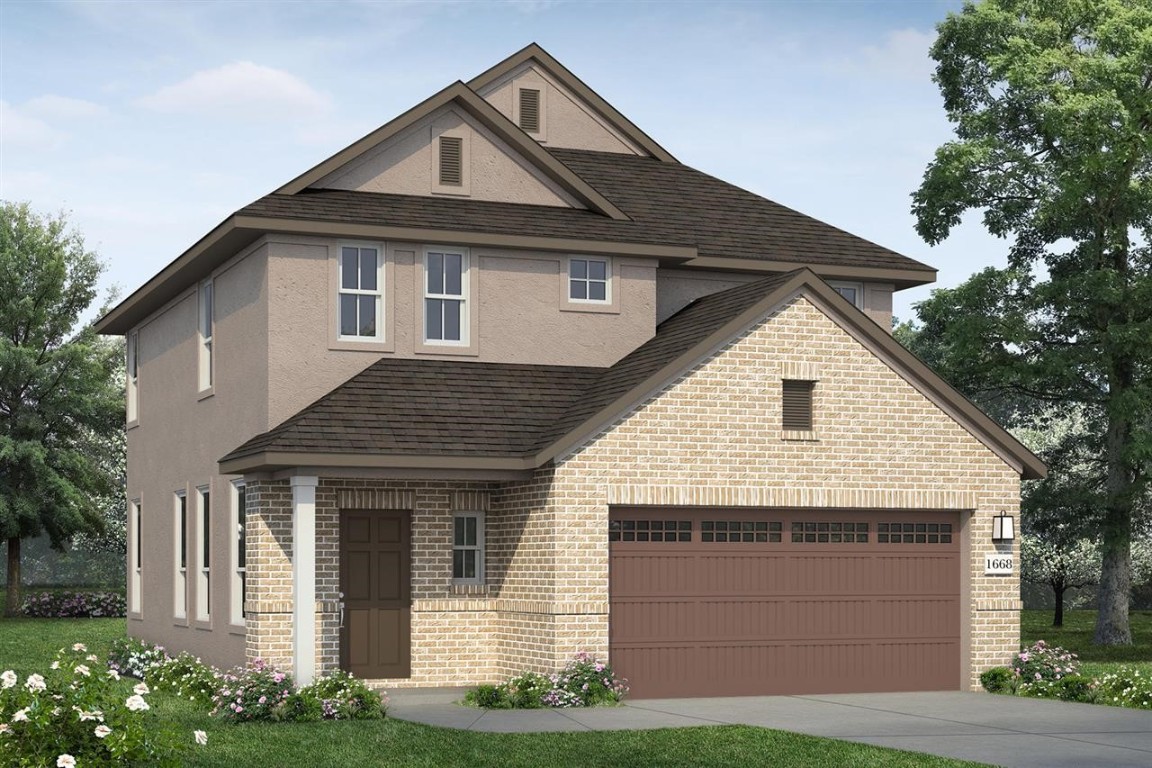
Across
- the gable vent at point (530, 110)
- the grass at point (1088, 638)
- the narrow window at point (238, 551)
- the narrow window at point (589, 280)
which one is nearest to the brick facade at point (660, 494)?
the narrow window at point (238, 551)

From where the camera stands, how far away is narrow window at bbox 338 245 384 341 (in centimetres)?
2278

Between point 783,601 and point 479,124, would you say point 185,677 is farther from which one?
point 479,124

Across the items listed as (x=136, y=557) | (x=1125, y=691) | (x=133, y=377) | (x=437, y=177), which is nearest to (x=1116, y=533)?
(x=1125, y=691)

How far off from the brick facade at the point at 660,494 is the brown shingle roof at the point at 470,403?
1.94 ft

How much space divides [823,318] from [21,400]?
109 feet

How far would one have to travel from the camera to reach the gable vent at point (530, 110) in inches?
1134

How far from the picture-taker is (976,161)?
114 feet

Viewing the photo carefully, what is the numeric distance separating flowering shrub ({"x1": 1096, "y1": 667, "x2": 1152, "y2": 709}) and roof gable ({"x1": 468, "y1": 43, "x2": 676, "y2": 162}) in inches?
498

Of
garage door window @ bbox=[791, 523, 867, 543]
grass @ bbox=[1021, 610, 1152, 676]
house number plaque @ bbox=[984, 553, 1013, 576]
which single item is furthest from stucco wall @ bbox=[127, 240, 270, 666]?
grass @ bbox=[1021, 610, 1152, 676]

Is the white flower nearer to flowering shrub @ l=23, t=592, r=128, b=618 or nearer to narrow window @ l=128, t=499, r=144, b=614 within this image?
narrow window @ l=128, t=499, r=144, b=614

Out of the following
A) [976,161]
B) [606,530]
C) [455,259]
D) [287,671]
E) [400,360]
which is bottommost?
[287,671]

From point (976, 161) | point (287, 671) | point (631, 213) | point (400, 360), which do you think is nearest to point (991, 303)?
point (976, 161)

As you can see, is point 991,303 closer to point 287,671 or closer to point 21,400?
point 287,671

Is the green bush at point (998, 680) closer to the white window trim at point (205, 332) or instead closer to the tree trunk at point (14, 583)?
the white window trim at point (205, 332)
